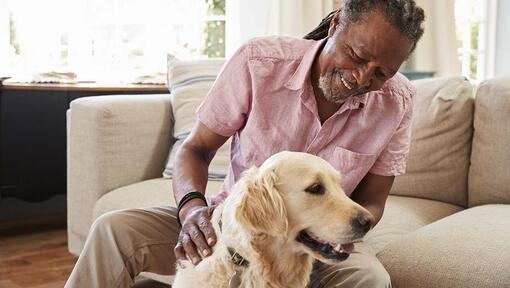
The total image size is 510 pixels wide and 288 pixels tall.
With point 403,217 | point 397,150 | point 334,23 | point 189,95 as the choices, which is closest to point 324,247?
point 397,150

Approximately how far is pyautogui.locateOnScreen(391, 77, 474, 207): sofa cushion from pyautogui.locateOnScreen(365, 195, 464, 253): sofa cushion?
0.14 feet

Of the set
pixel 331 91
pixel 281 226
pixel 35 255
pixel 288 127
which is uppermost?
pixel 331 91

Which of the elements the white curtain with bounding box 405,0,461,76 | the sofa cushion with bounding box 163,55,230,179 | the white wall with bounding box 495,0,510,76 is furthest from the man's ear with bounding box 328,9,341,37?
the white wall with bounding box 495,0,510,76

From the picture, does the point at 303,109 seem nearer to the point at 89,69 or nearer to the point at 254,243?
the point at 254,243

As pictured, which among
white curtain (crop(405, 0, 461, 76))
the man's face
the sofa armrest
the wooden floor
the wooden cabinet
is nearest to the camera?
the man's face

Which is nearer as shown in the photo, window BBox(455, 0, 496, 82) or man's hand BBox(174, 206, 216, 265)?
man's hand BBox(174, 206, 216, 265)

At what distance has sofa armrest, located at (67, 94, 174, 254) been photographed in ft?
8.19

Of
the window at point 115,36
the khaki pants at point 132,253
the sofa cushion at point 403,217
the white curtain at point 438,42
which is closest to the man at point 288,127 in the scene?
the khaki pants at point 132,253

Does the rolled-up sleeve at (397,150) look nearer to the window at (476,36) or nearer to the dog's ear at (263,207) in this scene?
the dog's ear at (263,207)

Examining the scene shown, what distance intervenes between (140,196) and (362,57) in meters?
1.09

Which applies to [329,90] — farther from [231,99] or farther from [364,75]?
[231,99]

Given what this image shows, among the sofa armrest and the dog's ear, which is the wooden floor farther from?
the dog's ear

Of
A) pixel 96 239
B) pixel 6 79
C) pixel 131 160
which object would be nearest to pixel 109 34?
pixel 6 79

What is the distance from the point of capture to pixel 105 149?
249 centimetres
